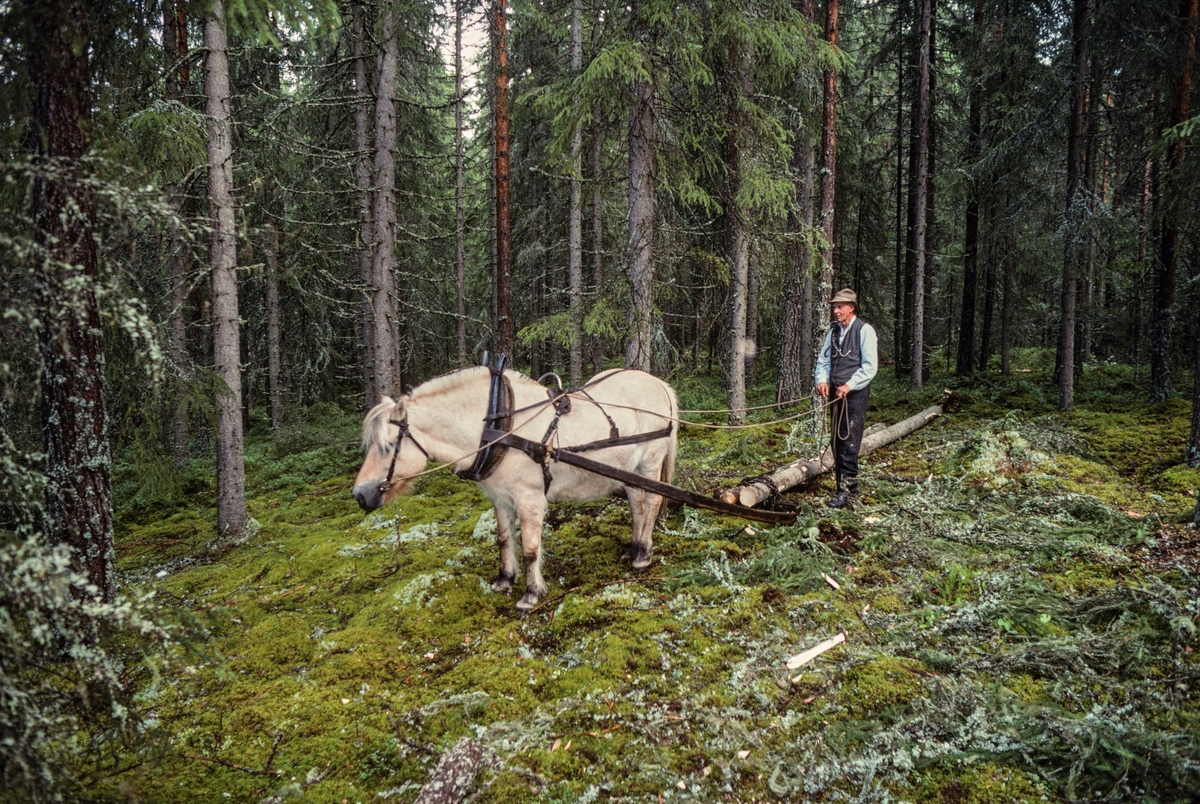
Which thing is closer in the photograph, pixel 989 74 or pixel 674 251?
pixel 674 251

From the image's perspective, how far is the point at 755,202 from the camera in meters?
8.27

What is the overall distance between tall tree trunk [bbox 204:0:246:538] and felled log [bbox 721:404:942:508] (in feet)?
20.2

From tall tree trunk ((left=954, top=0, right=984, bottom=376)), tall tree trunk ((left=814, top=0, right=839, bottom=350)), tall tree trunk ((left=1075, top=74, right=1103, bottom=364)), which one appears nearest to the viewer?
tall tree trunk ((left=814, top=0, right=839, bottom=350))

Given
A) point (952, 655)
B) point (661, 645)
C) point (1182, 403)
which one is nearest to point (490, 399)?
point (661, 645)

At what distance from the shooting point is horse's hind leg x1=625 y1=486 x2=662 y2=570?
509 cm

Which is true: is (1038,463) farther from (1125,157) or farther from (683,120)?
(1125,157)

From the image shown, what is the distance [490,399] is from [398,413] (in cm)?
73

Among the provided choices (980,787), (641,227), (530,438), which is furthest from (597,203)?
(980,787)

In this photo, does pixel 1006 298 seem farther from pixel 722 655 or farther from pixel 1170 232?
pixel 722 655

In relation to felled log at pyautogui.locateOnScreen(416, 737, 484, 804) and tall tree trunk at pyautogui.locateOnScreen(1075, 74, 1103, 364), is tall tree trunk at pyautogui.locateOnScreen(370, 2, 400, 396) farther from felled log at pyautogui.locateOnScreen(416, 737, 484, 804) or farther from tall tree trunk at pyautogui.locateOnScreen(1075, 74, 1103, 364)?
tall tree trunk at pyautogui.locateOnScreen(1075, 74, 1103, 364)

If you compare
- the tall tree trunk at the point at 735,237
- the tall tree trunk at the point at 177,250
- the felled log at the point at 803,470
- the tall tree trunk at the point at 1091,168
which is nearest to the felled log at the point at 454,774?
the tall tree trunk at the point at 177,250

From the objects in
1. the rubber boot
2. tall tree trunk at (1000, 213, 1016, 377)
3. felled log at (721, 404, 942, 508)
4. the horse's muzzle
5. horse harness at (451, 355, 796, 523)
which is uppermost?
tall tree trunk at (1000, 213, 1016, 377)

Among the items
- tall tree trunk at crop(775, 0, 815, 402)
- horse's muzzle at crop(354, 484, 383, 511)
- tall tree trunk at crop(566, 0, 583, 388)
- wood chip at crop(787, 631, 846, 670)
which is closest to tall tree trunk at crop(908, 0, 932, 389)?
tall tree trunk at crop(775, 0, 815, 402)

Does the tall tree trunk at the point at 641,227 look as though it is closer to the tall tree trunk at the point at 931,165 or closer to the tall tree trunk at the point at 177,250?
the tall tree trunk at the point at 177,250
